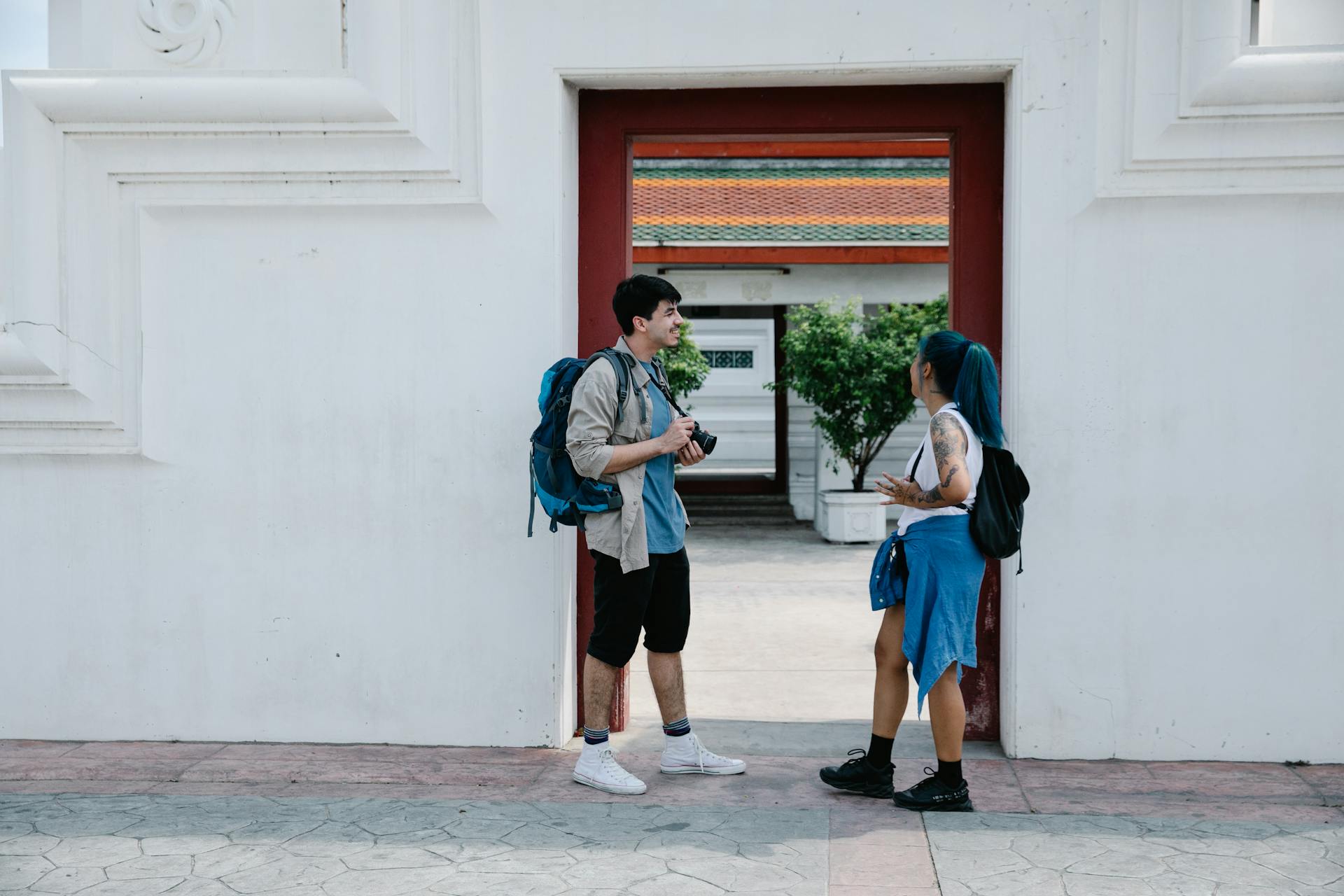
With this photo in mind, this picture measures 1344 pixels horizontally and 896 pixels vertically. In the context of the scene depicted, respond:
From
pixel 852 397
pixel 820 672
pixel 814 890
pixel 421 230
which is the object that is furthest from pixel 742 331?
pixel 814 890

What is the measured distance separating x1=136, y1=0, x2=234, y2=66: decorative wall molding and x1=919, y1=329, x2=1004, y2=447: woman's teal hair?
306 centimetres

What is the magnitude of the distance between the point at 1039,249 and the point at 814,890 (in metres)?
2.50

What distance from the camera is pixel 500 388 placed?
15.4 ft

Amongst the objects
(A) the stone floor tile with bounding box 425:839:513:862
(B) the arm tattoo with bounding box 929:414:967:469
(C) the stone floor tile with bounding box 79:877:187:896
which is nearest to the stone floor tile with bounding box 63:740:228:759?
(C) the stone floor tile with bounding box 79:877:187:896

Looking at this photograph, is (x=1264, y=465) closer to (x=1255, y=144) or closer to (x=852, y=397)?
(x=1255, y=144)

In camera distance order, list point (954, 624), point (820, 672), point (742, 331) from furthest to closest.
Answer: point (742, 331)
point (820, 672)
point (954, 624)

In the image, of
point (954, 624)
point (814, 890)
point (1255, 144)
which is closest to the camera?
point (814, 890)

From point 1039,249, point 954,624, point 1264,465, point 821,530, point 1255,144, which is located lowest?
point 821,530

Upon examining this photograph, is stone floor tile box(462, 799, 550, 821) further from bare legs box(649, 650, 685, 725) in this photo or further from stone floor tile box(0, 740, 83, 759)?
stone floor tile box(0, 740, 83, 759)

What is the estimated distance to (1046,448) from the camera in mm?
4504

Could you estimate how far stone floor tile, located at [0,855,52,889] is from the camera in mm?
3336

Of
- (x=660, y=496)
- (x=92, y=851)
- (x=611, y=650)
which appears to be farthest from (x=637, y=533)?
(x=92, y=851)

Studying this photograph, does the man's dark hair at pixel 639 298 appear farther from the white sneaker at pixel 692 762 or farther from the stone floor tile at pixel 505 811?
the stone floor tile at pixel 505 811

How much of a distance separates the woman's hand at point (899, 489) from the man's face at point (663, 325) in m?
0.89
